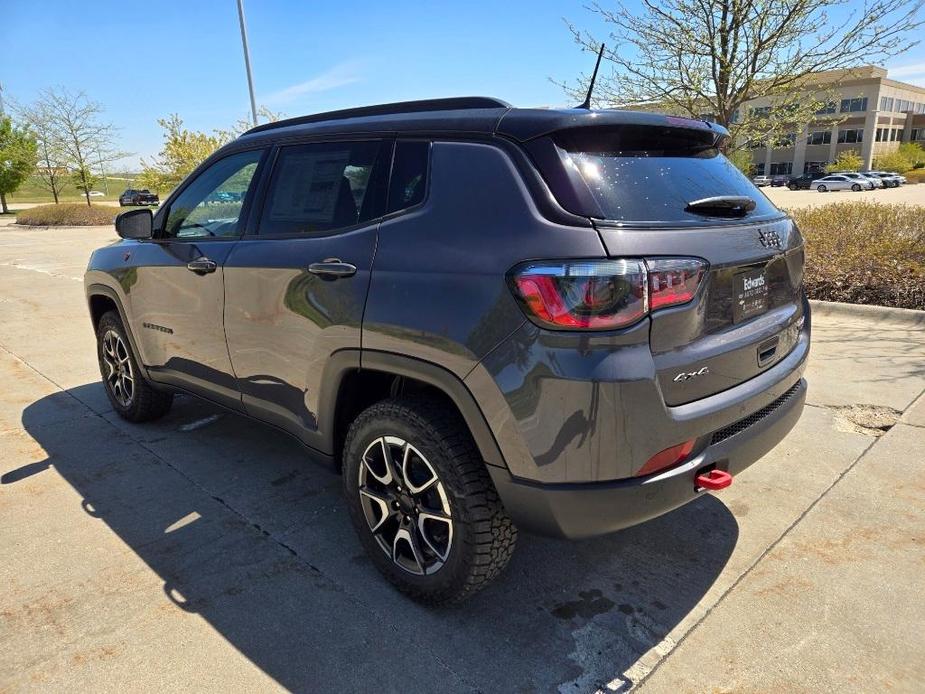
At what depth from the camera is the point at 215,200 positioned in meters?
3.47

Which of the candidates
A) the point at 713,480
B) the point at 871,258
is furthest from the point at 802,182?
the point at 713,480

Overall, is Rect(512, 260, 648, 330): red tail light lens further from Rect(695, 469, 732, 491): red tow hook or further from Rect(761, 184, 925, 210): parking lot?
Rect(761, 184, 925, 210): parking lot

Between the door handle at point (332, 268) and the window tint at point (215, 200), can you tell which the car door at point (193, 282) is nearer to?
the window tint at point (215, 200)

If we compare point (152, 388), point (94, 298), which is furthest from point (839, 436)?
point (94, 298)

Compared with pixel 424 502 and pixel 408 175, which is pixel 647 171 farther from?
pixel 424 502

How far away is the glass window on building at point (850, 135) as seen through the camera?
7600 centimetres

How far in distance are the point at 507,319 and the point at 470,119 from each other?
32.4 inches

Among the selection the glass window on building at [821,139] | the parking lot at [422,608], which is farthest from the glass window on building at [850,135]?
the parking lot at [422,608]

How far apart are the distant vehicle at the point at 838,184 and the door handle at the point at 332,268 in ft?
183

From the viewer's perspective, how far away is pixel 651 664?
2.21 metres

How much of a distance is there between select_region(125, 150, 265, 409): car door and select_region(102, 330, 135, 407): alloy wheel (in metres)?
0.42

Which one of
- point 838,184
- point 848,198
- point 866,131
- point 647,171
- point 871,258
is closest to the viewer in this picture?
point 647,171

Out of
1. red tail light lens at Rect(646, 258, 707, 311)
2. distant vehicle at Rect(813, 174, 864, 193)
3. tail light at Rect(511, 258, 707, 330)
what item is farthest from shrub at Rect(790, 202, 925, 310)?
distant vehicle at Rect(813, 174, 864, 193)

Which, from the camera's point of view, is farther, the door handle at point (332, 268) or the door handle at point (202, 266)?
the door handle at point (202, 266)
